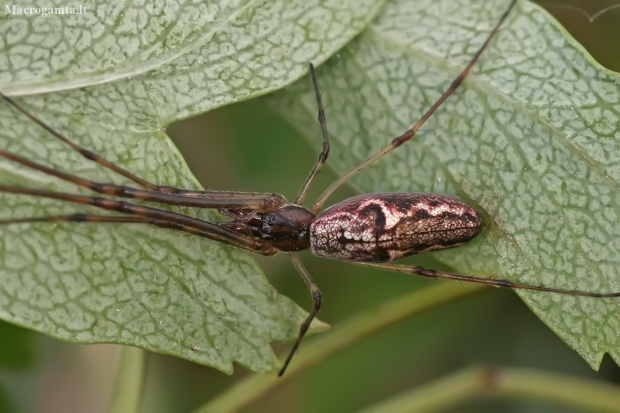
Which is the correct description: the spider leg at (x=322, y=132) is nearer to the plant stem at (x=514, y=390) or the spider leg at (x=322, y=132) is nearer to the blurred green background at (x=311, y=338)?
the blurred green background at (x=311, y=338)

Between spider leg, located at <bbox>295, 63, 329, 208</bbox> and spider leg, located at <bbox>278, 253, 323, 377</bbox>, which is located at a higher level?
spider leg, located at <bbox>295, 63, 329, 208</bbox>

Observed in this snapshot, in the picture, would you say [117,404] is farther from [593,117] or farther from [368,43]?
[593,117]

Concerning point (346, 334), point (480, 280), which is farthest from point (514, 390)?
point (346, 334)

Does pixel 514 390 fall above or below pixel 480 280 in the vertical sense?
below

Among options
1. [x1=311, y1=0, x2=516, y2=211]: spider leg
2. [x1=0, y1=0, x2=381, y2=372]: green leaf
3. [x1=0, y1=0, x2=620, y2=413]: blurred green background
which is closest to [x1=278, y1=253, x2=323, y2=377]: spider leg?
[x1=0, y1=0, x2=381, y2=372]: green leaf

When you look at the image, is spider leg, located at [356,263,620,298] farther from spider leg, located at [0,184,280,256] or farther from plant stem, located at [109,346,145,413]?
plant stem, located at [109,346,145,413]

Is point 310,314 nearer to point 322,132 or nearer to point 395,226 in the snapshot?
point 395,226

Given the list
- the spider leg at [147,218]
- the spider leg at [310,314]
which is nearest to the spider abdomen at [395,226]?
the spider leg at [310,314]
